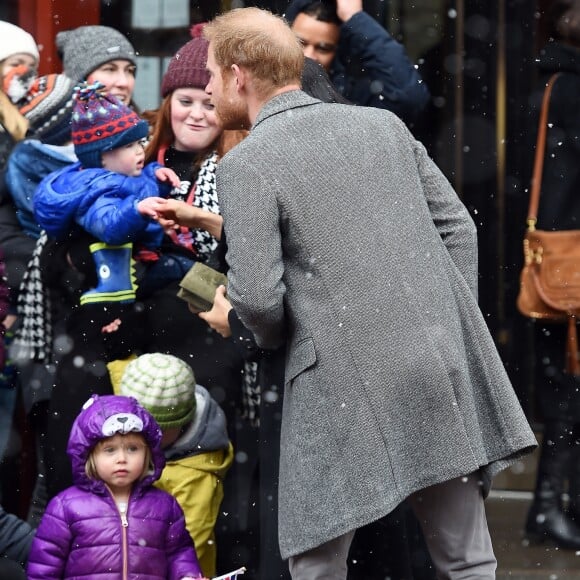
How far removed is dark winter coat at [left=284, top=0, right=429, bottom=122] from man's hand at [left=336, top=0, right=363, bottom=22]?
62 mm

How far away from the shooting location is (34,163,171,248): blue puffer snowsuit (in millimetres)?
5594

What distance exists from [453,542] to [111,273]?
191 centimetres

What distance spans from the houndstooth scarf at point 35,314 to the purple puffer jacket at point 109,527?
801 millimetres

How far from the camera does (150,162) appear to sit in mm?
6098

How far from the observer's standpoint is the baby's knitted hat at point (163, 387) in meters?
5.57

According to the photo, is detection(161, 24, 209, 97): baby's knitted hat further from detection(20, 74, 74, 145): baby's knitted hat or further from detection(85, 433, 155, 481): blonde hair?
detection(85, 433, 155, 481): blonde hair

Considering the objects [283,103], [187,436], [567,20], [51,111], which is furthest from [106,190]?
[567,20]

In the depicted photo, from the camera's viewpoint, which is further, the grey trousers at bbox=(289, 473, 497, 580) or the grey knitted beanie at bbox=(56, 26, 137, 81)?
the grey knitted beanie at bbox=(56, 26, 137, 81)

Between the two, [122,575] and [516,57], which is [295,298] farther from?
[516,57]

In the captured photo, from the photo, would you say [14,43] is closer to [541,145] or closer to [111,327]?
[111,327]

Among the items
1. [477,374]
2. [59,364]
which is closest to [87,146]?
[59,364]

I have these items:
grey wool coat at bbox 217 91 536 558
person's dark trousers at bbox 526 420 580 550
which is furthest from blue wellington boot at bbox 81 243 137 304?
person's dark trousers at bbox 526 420 580 550

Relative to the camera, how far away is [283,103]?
446 centimetres

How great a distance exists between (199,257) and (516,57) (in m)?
3.05
